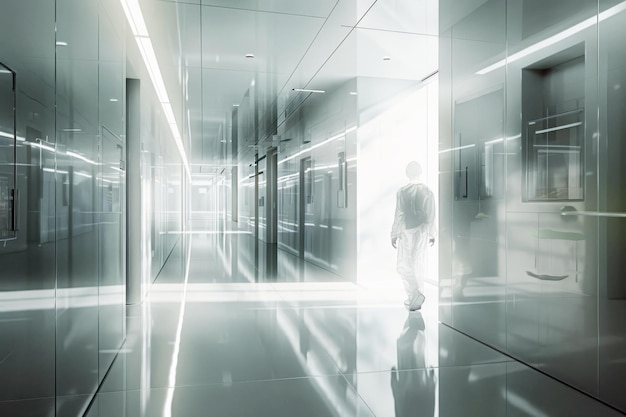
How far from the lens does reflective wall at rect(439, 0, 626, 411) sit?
3.63 m

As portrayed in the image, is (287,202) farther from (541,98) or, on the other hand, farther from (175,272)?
A: (541,98)

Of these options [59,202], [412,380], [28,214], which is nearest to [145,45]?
[59,202]

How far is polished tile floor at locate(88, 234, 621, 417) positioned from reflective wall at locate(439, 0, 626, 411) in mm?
388

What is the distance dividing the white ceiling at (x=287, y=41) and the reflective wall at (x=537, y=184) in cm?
93

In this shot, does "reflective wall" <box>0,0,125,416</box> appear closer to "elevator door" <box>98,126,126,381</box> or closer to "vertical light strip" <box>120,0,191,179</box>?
"elevator door" <box>98,126,126,381</box>

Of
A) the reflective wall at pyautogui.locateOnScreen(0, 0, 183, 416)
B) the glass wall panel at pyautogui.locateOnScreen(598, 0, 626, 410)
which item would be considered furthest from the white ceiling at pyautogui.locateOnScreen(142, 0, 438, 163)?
the glass wall panel at pyautogui.locateOnScreen(598, 0, 626, 410)

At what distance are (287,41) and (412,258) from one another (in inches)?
149

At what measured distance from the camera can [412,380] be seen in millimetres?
3969

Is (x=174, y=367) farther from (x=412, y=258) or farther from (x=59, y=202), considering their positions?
(x=412, y=258)

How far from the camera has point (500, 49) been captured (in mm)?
5012

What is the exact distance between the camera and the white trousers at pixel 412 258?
689cm

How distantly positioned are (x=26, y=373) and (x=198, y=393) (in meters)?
1.66

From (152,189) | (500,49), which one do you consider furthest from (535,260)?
(152,189)

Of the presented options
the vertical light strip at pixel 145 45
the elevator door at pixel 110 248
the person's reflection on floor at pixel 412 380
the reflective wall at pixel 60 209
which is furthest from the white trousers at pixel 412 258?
the vertical light strip at pixel 145 45
